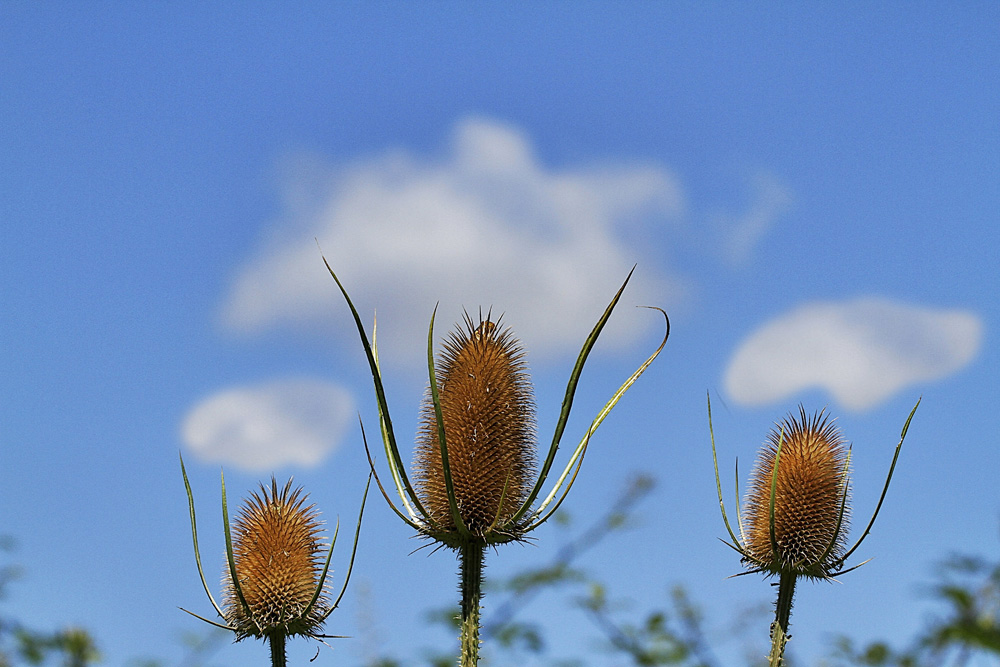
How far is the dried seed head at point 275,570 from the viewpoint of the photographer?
16.6ft

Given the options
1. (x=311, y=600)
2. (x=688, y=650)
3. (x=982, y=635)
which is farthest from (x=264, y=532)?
(x=982, y=635)

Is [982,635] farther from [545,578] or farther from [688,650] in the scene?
[545,578]

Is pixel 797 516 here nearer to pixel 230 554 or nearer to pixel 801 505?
pixel 801 505

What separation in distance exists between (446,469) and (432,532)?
700 millimetres

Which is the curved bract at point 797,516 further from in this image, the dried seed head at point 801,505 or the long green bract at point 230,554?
the long green bract at point 230,554

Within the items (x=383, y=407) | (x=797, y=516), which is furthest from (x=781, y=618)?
(x=383, y=407)

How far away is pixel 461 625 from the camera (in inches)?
191

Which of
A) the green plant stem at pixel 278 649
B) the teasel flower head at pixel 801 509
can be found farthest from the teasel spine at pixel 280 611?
the teasel flower head at pixel 801 509

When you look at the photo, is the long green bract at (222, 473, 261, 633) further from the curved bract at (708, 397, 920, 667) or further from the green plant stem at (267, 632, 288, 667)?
the curved bract at (708, 397, 920, 667)

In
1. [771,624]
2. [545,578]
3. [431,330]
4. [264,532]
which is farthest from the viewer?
[545,578]

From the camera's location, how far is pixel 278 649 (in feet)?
16.6

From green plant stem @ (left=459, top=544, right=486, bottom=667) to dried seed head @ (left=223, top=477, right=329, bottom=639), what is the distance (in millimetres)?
805

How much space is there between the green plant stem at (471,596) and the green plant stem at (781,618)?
6.14 ft

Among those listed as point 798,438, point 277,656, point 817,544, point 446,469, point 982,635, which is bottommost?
point 982,635
